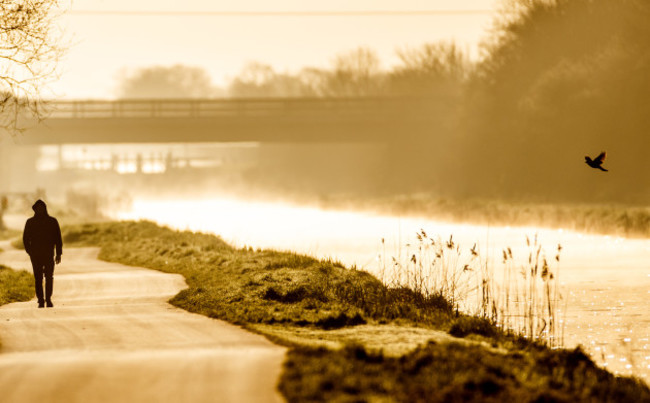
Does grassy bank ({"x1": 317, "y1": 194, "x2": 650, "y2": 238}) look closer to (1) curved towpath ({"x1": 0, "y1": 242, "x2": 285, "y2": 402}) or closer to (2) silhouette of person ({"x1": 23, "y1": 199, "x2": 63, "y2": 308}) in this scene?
(1) curved towpath ({"x1": 0, "y1": 242, "x2": 285, "y2": 402})

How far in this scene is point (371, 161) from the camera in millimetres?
101938

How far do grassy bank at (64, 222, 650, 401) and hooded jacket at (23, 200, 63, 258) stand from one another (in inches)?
104

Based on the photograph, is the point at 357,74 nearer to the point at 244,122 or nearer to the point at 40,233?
the point at 244,122

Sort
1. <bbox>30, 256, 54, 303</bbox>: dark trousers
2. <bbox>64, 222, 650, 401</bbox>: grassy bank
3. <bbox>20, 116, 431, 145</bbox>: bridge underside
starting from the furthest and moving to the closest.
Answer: <bbox>20, 116, 431, 145</bbox>: bridge underside
<bbox>30, 256, 54, 303</bbox>: dark trousers
<bbox>64, 222, 650, 401</bbox>: grassy bank

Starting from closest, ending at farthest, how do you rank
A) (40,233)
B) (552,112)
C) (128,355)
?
(128,355) → (40,233) → (552,112)

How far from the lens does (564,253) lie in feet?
129

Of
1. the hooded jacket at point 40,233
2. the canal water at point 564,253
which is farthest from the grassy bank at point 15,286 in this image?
the canal water at point 564,253

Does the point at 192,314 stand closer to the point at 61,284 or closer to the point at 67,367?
the point at 67,367

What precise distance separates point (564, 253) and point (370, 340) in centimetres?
2429

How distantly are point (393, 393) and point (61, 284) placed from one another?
53.9ft

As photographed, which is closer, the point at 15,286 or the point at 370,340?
the point at 370,340

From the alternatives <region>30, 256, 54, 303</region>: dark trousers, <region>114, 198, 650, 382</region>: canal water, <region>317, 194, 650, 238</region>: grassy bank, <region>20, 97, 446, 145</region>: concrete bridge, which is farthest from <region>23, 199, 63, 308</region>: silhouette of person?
<region>20, 97, 446, 145</region>: concrete bridge

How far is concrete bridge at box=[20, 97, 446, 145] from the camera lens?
8006cm

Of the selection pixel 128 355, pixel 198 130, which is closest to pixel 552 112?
pixel 198 130
